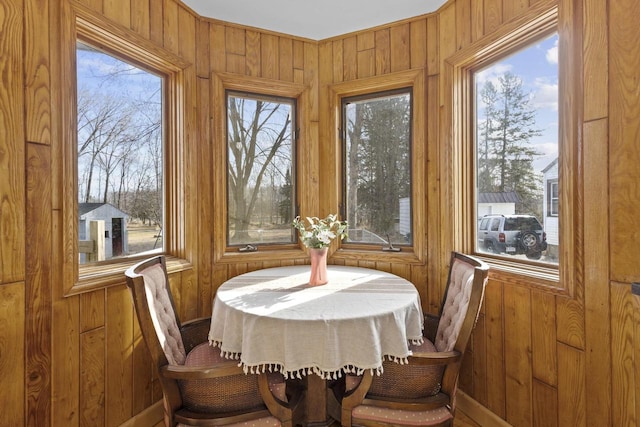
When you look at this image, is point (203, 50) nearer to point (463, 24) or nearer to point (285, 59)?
point (285, 59)

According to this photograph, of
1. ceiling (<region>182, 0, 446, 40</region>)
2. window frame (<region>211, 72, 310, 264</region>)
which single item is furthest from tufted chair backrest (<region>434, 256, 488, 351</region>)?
ceiling (<region>182, 0, 446, 40</region>)

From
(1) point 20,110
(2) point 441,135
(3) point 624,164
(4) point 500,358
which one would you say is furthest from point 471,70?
(1) point 20,110

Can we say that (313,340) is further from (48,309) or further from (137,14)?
(137,14)

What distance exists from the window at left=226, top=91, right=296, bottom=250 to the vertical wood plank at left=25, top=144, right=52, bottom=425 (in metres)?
1.17

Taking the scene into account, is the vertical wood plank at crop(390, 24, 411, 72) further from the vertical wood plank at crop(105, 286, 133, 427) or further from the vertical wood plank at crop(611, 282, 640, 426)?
the vertical wood plank at crop(105, 286, 133, 427)

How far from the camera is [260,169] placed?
2594 millimetres

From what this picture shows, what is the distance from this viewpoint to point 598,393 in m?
1.38

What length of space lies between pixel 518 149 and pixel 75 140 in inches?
96.0

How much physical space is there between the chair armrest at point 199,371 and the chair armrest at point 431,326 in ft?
3.86

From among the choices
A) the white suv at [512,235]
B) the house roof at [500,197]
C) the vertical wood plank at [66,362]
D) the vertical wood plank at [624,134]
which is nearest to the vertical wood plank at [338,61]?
the house roof at [500,197]

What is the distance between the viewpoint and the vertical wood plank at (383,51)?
2.42m

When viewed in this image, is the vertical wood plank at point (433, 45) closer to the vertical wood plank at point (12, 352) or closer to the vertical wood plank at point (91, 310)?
the vertical wood plank at point (91, 310)

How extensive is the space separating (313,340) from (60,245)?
51.4 inches

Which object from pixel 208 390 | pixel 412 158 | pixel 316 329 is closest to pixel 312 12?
pixel 412 158
